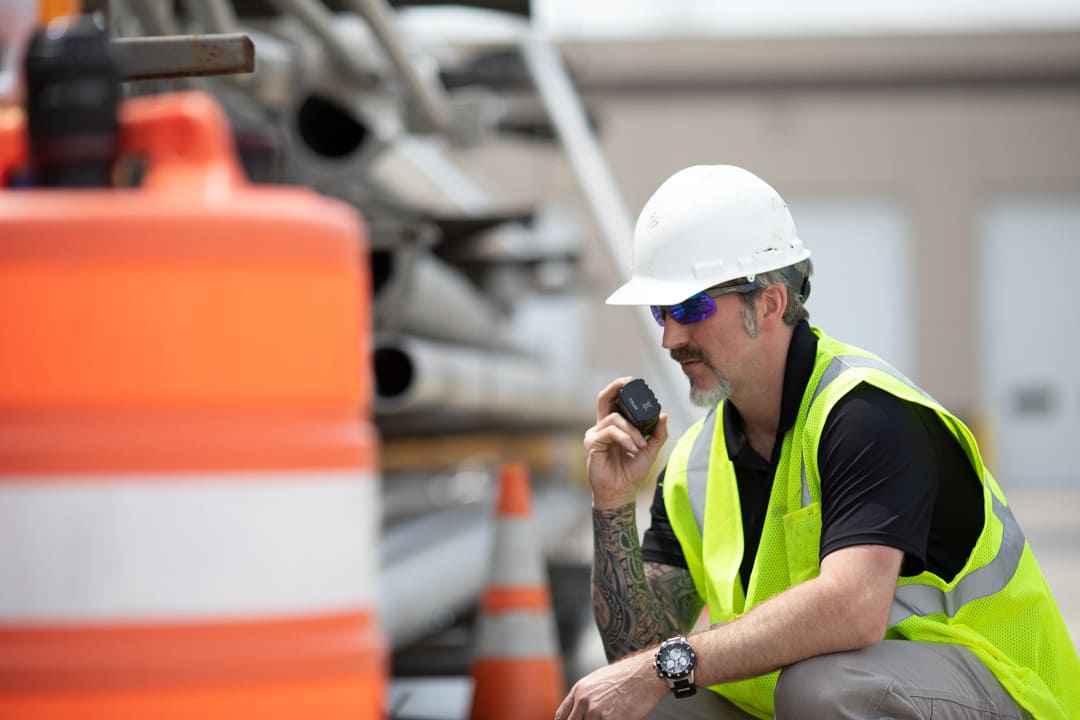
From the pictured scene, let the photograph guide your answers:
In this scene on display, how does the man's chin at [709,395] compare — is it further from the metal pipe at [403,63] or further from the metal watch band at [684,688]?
the metal pipe at [403,63]

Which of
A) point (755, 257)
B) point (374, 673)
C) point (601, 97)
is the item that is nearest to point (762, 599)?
point (755, 257)

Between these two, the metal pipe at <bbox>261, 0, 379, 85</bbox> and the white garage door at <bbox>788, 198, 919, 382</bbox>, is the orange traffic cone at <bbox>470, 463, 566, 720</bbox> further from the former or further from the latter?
the white garage door at <bbox>788, 198, 919, 382</bbox>

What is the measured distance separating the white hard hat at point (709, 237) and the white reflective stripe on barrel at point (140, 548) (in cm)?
140

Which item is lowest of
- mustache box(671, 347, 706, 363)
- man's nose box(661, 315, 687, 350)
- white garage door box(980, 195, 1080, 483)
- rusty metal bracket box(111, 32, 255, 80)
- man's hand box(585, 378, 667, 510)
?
white garage door box(980, 195, 1080, 483)

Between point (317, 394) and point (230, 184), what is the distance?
0.74 feet

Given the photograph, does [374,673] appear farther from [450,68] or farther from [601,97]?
[601,97]

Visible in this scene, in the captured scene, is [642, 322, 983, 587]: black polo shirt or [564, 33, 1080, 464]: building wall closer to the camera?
[642, 322, 983, 587]: black polo shirt

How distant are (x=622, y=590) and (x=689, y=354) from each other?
49 centimetres

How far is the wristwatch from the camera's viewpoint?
2480 mm

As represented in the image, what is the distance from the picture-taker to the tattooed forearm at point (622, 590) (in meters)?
2.85

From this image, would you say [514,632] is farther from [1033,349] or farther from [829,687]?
[1033,349]

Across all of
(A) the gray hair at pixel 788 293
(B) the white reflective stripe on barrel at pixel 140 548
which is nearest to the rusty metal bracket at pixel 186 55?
(B) the white reflective stripe on barrel at pixel 140 548

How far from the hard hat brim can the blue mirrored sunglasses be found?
15 mm

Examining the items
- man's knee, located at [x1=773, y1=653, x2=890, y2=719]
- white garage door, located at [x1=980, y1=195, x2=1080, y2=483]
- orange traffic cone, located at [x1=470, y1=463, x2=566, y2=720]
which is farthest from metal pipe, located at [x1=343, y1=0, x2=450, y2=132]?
Result: white garage door, located at [x1=980, y1=195, x2=1080, y2=483]
